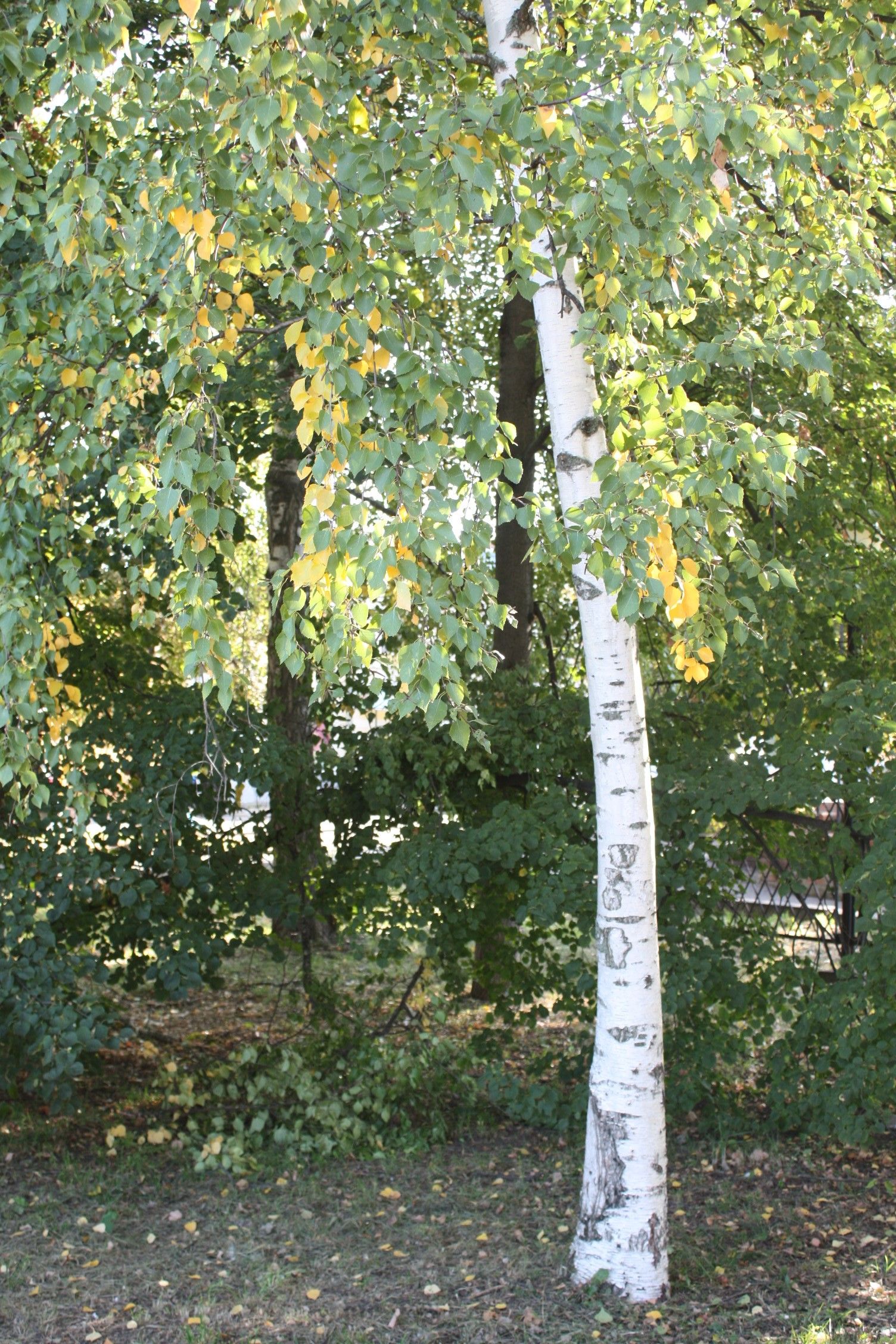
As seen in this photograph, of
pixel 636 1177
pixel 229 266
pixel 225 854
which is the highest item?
pixel 229 266

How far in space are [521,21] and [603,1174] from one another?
138 inches

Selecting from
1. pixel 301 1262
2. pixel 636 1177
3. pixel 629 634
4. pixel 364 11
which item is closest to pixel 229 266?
pixel 364 11

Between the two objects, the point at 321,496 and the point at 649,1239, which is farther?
the point at 649,1239

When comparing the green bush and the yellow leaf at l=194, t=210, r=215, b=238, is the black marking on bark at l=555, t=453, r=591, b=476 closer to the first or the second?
the yellow leaf at l=194, t=210, r=215, b=238

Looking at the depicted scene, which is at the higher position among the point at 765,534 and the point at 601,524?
the point at 765,534

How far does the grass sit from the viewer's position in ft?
11.8

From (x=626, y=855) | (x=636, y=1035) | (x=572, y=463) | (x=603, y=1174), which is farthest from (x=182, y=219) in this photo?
(x=603, y=1174)

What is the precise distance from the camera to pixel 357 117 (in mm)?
3006

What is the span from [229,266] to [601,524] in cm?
113

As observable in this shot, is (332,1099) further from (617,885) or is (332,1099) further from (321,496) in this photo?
(321,496)

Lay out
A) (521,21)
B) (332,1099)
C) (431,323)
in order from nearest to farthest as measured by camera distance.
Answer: (431,323), (521,21), (332,1099)

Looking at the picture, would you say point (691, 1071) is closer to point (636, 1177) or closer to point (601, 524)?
point (636, 1177)

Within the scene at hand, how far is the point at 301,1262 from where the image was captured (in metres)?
4.12

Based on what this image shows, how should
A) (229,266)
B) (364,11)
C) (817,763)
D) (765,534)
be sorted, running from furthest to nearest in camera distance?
(765,534) < (817,763) < (364,11) < (229,266)
